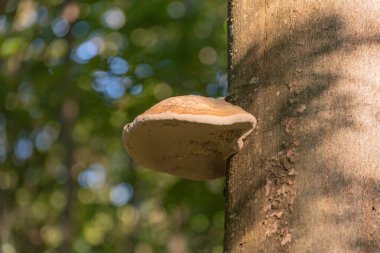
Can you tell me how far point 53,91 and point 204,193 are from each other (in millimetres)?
2229

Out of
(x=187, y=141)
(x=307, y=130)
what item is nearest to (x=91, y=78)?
(x=187, y=141)

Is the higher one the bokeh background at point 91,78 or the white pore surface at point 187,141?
the white pore surface at point 187,141

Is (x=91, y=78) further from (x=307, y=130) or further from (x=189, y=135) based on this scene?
(x=307, y=130)

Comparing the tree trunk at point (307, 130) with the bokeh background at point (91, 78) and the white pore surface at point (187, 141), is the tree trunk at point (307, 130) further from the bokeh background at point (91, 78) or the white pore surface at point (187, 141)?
the bokeh background at point (91, 78)

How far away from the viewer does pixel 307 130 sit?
1841mm

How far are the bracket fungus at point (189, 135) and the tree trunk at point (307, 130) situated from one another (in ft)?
0.27

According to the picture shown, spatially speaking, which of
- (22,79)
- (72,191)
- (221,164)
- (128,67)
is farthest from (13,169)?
(221,164)

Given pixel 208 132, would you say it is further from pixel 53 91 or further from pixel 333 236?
pixel 53 91

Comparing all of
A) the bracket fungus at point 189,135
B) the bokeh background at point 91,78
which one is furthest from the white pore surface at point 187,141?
the bokeh background at point 91,78

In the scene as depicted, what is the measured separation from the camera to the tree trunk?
5.60ft

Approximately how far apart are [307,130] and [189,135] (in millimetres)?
537

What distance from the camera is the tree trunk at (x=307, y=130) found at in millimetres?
1708

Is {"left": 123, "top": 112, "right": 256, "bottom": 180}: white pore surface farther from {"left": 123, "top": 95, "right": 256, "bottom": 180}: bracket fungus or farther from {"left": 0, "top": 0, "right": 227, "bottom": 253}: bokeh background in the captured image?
{"left": 0, "top": 0, "right": 227, "bottom": 253}: bokeh background

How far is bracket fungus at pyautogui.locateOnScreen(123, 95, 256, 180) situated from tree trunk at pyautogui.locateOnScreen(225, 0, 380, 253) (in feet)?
0.27
